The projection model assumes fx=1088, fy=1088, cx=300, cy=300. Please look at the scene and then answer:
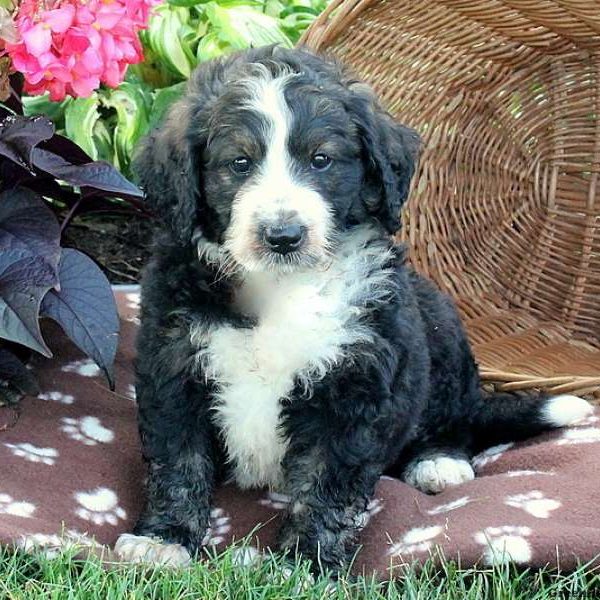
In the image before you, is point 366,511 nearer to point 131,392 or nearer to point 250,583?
point 250,583

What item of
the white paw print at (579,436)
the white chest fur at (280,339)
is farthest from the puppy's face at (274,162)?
the white paw print at (579,436)

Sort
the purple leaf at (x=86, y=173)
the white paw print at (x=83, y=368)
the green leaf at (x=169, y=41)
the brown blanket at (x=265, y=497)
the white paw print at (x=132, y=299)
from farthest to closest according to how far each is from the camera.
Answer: the green leaf at (x=169, y=41)
the white paw print at (x=132, y=299)
the white paw print at (x=83, y=368)
the purple leaf at (x=86, y=173)
the brown blanket at (x=265, y=497)

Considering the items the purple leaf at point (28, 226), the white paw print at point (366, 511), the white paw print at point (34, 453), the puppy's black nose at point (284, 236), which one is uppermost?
the puppy's black nose at point (284, 236)

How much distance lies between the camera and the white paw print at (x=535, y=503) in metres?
3.22

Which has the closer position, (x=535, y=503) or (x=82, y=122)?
(x=535, y=503)

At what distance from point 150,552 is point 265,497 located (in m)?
0.56

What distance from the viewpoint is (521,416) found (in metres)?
3.94

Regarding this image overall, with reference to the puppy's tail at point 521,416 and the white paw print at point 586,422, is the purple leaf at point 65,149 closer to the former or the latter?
the puppy's tail at point 521,416

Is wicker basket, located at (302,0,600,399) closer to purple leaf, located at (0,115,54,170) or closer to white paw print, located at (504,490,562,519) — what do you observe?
white paw print, located at (504,490,562,519)

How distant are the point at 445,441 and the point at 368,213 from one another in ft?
3.58

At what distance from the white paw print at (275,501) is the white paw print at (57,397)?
85 centimetres

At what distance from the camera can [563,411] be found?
3.92 m

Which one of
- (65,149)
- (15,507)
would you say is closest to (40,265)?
(65,149)

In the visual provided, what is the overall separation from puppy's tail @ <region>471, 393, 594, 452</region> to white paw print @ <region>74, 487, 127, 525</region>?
136cm
